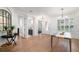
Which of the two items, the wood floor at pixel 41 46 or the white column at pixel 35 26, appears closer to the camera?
the wood floor at pixel 41 46

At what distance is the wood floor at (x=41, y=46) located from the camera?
2561 mm

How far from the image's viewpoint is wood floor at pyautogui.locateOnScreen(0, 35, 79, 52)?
101 inches

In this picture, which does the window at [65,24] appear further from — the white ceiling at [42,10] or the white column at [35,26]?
the white column at [35,26]

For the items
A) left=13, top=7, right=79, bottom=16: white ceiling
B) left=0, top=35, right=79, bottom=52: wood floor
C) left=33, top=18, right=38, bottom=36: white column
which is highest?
left=13, top=7, right=79, bottom=16: white ceiling

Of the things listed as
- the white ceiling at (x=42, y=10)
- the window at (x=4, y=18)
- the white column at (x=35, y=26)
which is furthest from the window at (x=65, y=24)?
the window at (x=4, y=18)

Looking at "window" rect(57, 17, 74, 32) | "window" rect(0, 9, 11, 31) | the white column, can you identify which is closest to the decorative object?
"window" rect(57, 17, 74, 32)

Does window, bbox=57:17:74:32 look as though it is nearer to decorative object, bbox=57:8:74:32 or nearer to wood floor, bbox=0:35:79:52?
decorative object, bbox=57:8:74:32

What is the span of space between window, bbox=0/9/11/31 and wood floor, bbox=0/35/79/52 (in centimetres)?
53

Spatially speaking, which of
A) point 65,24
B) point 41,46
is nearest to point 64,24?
point 65,24

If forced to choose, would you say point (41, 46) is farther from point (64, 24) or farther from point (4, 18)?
point (4, 18)

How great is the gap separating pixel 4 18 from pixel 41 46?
126 cm

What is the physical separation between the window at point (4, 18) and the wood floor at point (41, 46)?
1.76ft

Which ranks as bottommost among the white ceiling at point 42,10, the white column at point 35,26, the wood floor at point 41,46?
the wood floor at point 41,46
